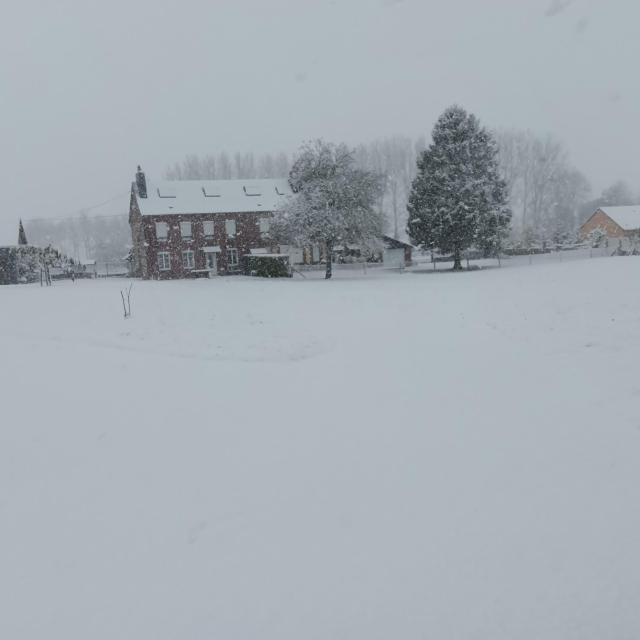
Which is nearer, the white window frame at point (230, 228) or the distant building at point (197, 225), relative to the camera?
the distant building at point (197, 225)

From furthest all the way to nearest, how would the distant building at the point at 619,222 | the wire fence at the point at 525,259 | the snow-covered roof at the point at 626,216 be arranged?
the snow-covered roof at the point at 626,216, the distant building at the point at 619,222, the wire fence at the point at 525,259

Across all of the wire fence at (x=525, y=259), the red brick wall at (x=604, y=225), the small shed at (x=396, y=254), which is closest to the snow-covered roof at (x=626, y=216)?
the red brick wall at (x=604, y=225)

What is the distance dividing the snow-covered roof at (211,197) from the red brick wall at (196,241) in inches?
22.2

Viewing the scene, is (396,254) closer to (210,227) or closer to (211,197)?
(210,227)

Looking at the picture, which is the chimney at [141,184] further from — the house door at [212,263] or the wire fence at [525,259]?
the wire fence at [525,259]

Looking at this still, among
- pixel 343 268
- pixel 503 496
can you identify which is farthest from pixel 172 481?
pixel 343 268

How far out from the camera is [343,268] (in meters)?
46.1

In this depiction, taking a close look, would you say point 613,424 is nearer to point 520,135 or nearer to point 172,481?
point 172,481

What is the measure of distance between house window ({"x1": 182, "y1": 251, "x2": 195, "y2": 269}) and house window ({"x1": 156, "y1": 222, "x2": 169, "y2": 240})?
227 cm

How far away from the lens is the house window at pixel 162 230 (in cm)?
4419

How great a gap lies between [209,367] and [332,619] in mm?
6859

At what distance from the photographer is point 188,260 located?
4534 centimetres

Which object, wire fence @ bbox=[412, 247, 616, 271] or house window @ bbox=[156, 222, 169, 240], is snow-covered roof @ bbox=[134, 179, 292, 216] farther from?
wire fence @ bbox=[412, 247, 616, 271]

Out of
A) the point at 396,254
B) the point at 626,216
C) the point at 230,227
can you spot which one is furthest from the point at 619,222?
the point at 230,227
